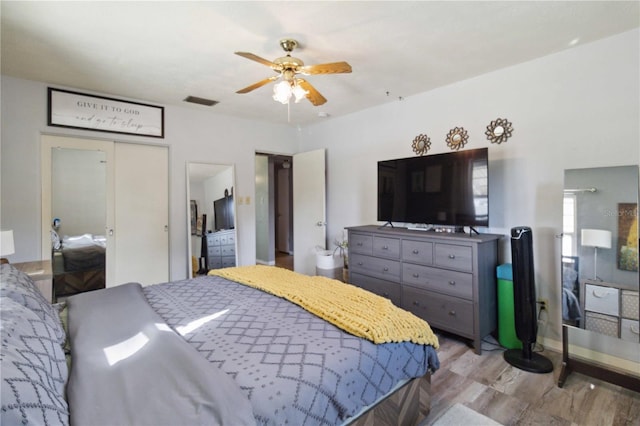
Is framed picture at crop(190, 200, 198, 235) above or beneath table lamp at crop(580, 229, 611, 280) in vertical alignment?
above

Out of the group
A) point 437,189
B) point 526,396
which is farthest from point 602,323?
point 437,189

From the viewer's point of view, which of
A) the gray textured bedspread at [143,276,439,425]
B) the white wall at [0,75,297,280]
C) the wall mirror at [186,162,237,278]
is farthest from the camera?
the wall mirror at [186,162,237,278]

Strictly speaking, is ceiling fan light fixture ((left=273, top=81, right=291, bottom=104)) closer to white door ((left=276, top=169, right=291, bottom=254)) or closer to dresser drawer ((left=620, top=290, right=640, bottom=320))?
dresser drawer ((left=620, top=290, right=640, bottom=320))

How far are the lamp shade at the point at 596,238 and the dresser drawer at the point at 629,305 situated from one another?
1.06 ft

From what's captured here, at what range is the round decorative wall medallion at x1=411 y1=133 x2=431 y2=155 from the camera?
3545 mm

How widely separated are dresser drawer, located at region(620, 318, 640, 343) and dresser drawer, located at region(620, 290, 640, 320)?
32mm

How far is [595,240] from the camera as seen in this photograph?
2.24m

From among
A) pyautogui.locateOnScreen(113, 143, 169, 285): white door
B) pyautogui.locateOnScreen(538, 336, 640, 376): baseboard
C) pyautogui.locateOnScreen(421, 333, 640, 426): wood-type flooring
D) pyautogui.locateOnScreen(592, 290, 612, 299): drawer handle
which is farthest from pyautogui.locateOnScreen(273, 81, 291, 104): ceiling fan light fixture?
pyautogui.locateOnScreen(538, 336, 640, 376): baseboard

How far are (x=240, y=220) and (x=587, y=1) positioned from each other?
4.08 m

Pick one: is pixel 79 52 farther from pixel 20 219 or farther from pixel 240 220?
pixel 240 220

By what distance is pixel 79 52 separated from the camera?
260 cm

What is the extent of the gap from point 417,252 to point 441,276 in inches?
11.7

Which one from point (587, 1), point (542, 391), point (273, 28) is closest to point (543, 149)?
point (587, 1)

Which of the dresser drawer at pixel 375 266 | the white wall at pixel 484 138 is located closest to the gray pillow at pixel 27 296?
the white wall at pixel 484 138
